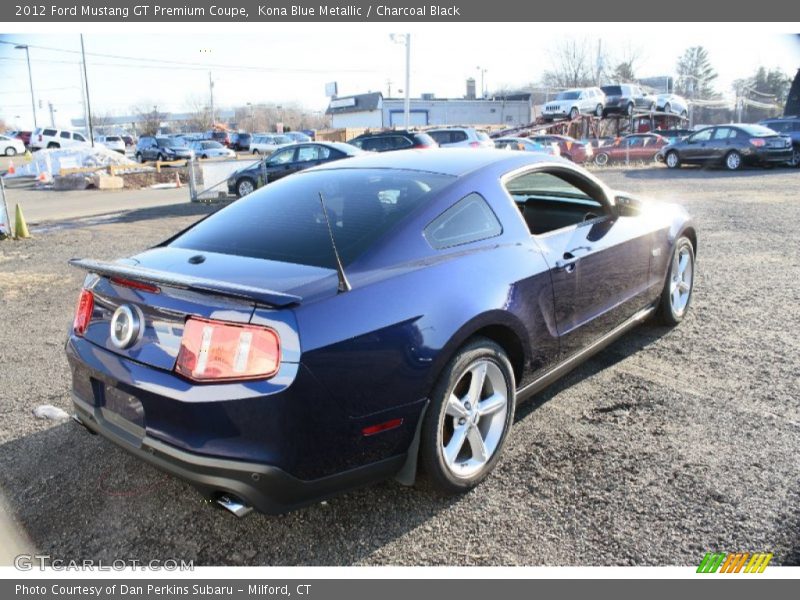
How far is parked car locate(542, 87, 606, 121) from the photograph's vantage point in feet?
112

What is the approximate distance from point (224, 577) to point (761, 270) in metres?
6.69

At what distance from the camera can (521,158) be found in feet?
12.3

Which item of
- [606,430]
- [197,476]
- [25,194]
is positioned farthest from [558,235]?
[25,194]

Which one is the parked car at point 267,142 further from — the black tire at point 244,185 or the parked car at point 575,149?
the black tire at point 244,185

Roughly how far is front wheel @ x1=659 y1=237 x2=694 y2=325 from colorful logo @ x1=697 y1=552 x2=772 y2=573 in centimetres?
264

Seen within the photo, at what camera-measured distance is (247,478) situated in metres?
2.30

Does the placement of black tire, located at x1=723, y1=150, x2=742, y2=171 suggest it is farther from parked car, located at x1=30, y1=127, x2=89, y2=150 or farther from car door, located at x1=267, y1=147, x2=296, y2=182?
parked car, located at x1=30, y1=127, x2=89, y2=150

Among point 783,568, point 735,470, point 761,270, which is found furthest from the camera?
point 761,270

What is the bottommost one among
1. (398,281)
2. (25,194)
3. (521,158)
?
(25,194)

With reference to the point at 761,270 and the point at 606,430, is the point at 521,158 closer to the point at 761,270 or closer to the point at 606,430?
the point at 606,430

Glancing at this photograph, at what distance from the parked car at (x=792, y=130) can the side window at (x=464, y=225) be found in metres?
22.7

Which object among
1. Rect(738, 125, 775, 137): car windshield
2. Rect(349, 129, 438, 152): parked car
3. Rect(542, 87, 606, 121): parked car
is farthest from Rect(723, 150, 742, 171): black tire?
Rect(542, 87, 606, 121): parked car

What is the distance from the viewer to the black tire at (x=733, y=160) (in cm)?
2128

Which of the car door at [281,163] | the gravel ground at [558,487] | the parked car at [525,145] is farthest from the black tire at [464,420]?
the parked car at [525,145]
